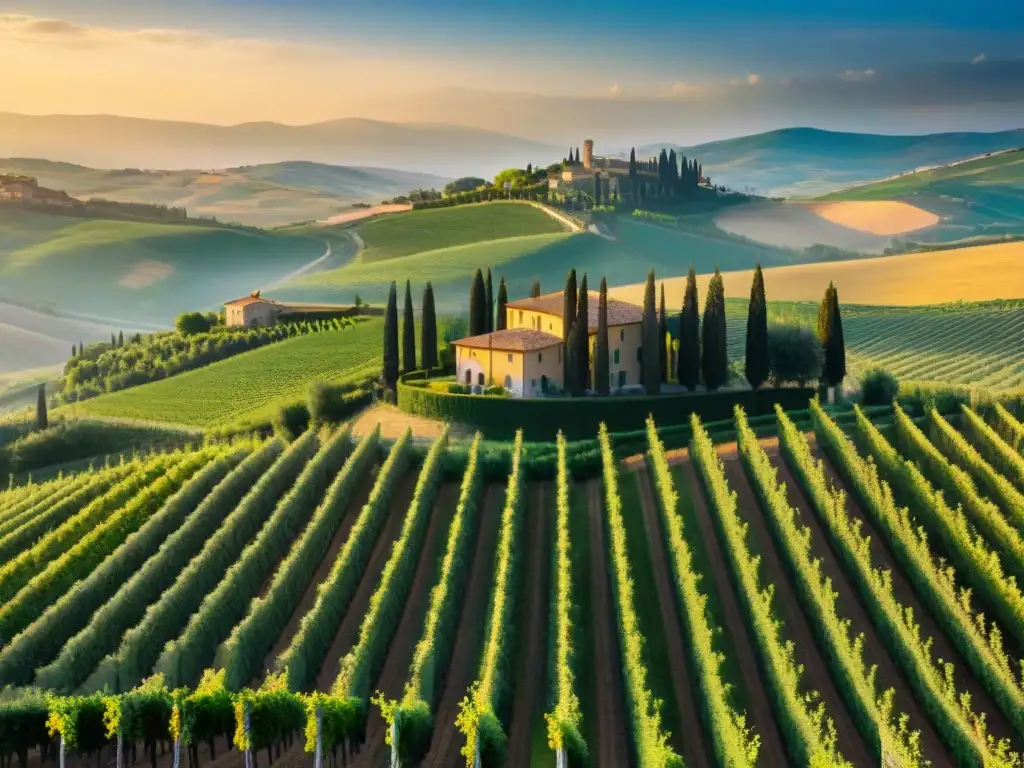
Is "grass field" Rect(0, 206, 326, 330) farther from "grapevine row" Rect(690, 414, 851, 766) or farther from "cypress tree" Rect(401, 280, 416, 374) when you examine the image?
"grapevine row" Rect(690, 414, 851, 766)

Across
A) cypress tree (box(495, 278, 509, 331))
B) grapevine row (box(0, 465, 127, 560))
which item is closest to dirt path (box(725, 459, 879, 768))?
cypress tree (box(495, 278, 509, 331))

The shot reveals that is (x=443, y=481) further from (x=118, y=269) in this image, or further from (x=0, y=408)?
(x=118, y=269)

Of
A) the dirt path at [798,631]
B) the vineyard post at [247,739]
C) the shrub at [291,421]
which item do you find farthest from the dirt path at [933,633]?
the shrub at [291,421]

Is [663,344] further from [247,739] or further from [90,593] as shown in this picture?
[247,739]

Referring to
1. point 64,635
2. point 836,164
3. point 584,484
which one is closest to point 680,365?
point 584,484

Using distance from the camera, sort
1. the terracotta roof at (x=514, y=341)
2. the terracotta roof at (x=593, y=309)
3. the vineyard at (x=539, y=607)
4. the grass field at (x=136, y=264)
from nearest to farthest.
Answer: the vineyard at (x=539, y=607) < the terracotta roof at (x=514, y=341) < the terracotta roof at (x=593, y=309) < the grass field at (x=136, y=264)

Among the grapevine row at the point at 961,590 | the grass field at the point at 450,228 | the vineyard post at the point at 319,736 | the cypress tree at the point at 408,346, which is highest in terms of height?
the grass field at the point at 450,228

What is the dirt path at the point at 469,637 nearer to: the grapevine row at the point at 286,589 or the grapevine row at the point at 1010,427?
the grapevine row at the point at 286,589
